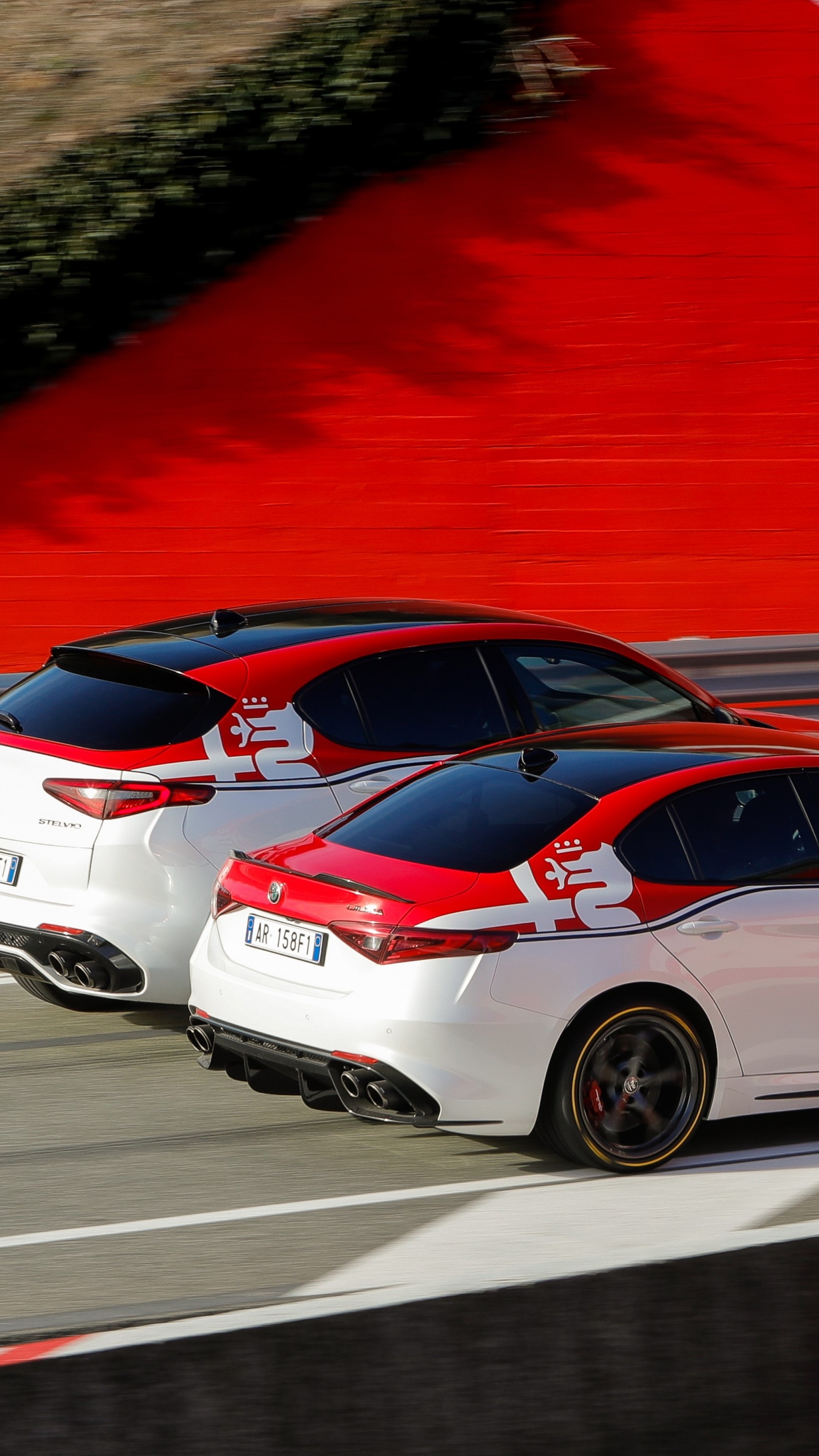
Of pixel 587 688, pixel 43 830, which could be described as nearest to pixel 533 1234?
pixel 43 830

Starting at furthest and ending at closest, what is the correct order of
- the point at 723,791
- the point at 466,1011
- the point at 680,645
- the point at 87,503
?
the point at 87,503
the point at 680,645
the point at 723,791
the point at 466,1011

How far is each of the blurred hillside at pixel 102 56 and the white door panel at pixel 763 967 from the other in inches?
449

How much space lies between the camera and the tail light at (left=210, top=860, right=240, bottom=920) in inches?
241

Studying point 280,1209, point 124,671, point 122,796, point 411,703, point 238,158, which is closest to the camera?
point 280,1209

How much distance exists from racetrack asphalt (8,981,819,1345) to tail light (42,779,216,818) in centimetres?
99

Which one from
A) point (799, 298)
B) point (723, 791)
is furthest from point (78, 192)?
point (723, 791)

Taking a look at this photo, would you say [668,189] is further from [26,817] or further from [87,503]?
[26,817]

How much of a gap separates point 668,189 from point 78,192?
16.4 ft

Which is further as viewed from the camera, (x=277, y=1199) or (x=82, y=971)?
(x=82, y=971)

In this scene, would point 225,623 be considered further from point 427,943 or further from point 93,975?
point 427,943

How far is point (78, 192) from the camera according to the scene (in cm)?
1484

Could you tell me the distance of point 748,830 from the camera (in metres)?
6.02

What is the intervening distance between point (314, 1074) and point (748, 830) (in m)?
1.67

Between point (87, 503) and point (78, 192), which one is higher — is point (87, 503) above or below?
below
